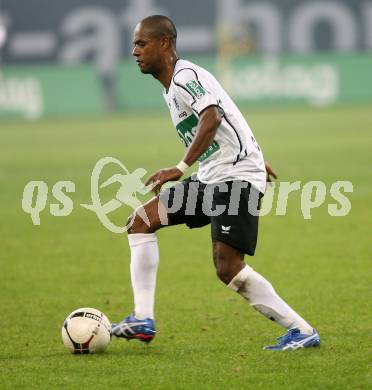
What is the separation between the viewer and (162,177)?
21.2ft

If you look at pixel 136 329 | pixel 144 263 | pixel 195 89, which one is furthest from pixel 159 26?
pixel 136 329

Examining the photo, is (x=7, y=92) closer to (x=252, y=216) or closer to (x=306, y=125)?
(x=306, y=125)

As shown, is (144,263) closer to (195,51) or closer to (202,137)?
(202,137)

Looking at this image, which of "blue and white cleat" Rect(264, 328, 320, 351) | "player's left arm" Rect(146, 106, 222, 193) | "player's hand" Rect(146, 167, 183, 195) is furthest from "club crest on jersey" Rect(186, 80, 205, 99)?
"blue and white cleat" Rect(264, 328, 320, 351)

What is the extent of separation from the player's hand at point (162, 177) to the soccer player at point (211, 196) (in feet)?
0.77

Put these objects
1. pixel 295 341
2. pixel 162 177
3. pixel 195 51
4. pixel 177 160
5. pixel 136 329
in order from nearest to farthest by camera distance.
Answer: pixel 162 177
pixel 295 341
pixel 136 329
pixel 177 160
pixel 195 51

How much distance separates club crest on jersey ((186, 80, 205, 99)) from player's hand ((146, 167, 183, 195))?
1.76ft

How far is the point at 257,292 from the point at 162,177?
41.1 inches

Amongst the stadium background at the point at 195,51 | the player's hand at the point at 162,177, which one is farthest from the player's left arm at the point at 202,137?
the stadium background at the point at 195,51

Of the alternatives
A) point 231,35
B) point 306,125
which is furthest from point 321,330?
point 231,35

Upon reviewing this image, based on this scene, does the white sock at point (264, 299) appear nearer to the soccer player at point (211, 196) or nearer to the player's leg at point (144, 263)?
the soccer player at point (211, 196)

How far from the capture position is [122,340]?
7562mm

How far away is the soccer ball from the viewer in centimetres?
691

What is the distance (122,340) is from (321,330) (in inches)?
56.1
